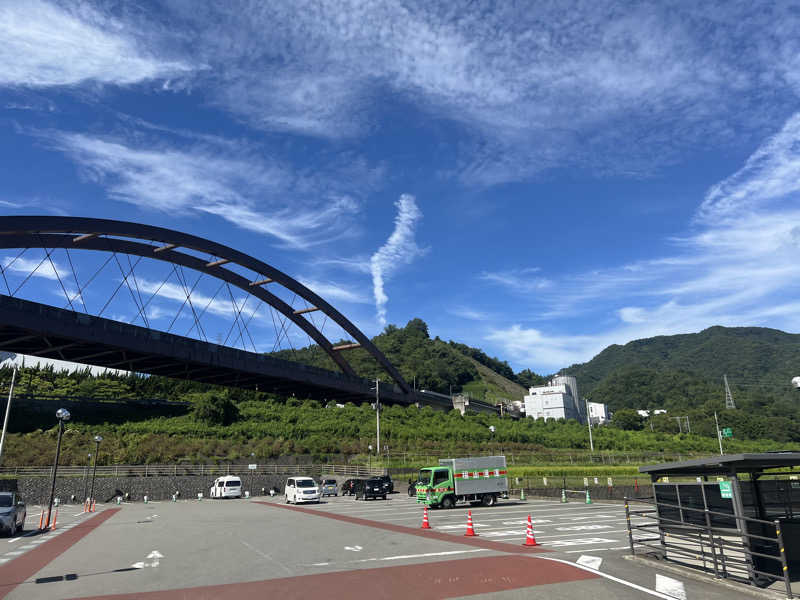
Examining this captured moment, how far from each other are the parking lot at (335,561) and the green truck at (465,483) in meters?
6.46

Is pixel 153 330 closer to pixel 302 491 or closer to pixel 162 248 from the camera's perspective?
pixel 162 248

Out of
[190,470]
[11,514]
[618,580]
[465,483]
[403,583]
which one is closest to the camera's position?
[403,583]

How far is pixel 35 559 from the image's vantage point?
14570mm

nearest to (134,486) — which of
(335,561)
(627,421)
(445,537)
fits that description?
(445,537)

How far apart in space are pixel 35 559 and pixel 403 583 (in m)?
10.6

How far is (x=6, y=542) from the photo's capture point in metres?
17.9

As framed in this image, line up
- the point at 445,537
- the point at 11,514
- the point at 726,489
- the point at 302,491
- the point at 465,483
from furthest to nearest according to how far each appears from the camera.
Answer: the point at 302,491 → the point at 465,483 → the point at 11,514 → the point at 445,537 → the point at 726,489

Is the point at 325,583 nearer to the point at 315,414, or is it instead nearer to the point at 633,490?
the point at 633,490

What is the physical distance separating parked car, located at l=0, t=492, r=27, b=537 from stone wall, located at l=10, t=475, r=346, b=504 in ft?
69.5

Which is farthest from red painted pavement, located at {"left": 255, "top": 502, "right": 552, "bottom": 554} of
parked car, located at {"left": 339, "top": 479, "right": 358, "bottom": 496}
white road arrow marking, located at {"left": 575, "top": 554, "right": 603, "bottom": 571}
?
parked car, located at {"left": 339, "top": 479, "right": 358, "bottom": 496}

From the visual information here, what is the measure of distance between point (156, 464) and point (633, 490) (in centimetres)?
4047

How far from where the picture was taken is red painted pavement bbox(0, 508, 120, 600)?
456 inches

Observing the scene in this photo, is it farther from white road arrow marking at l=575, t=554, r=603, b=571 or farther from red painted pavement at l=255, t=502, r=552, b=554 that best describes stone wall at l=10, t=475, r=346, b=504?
white road arrow marking at l=575, t=554, r=603, b=571

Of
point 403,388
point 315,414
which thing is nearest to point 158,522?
point 315,414
